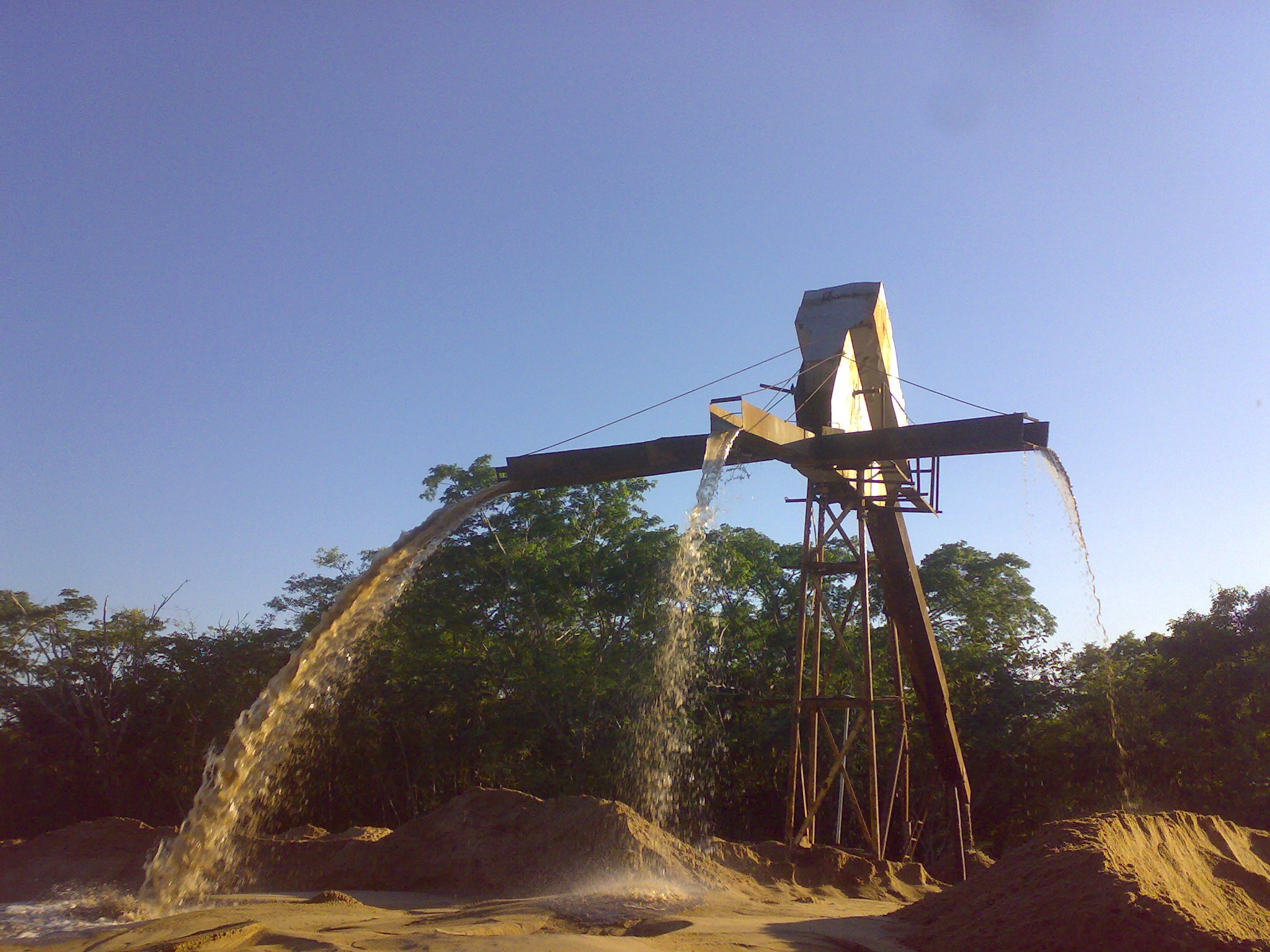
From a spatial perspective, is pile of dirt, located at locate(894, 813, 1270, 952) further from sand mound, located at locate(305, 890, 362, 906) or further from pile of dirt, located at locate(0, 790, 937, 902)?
sand mound, located at locate(305, 890, 362, 906)

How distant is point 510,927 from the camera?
6504 mm

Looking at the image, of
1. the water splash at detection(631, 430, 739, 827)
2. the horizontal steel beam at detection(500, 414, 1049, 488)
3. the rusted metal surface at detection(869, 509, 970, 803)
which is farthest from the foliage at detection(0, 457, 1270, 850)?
the horizontal steel beam at detection(500, 414, 1049, 488)

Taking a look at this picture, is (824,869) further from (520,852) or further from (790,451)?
(790,451)

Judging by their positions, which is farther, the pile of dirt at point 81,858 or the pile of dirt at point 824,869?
the pile of dirt at point 81,858

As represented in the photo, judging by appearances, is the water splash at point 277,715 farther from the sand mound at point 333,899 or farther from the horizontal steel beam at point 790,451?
the sand mound at point 333,899

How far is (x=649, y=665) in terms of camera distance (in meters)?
17.8

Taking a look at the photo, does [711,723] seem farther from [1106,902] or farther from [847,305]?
[1106,902]

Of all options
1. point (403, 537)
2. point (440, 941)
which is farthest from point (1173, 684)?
point (440, 941)

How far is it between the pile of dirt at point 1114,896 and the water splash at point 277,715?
517 cm

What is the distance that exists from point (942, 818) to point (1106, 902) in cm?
1537

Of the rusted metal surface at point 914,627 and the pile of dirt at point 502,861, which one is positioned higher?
the rusted metal surface at point 914,627

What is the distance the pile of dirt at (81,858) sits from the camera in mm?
10805

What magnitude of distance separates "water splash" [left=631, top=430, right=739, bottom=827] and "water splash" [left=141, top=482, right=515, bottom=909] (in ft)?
6.39

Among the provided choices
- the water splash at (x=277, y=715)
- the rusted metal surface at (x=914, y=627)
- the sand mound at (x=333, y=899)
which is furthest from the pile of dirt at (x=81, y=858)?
the rusted metal surface at (x=914, y=627)
